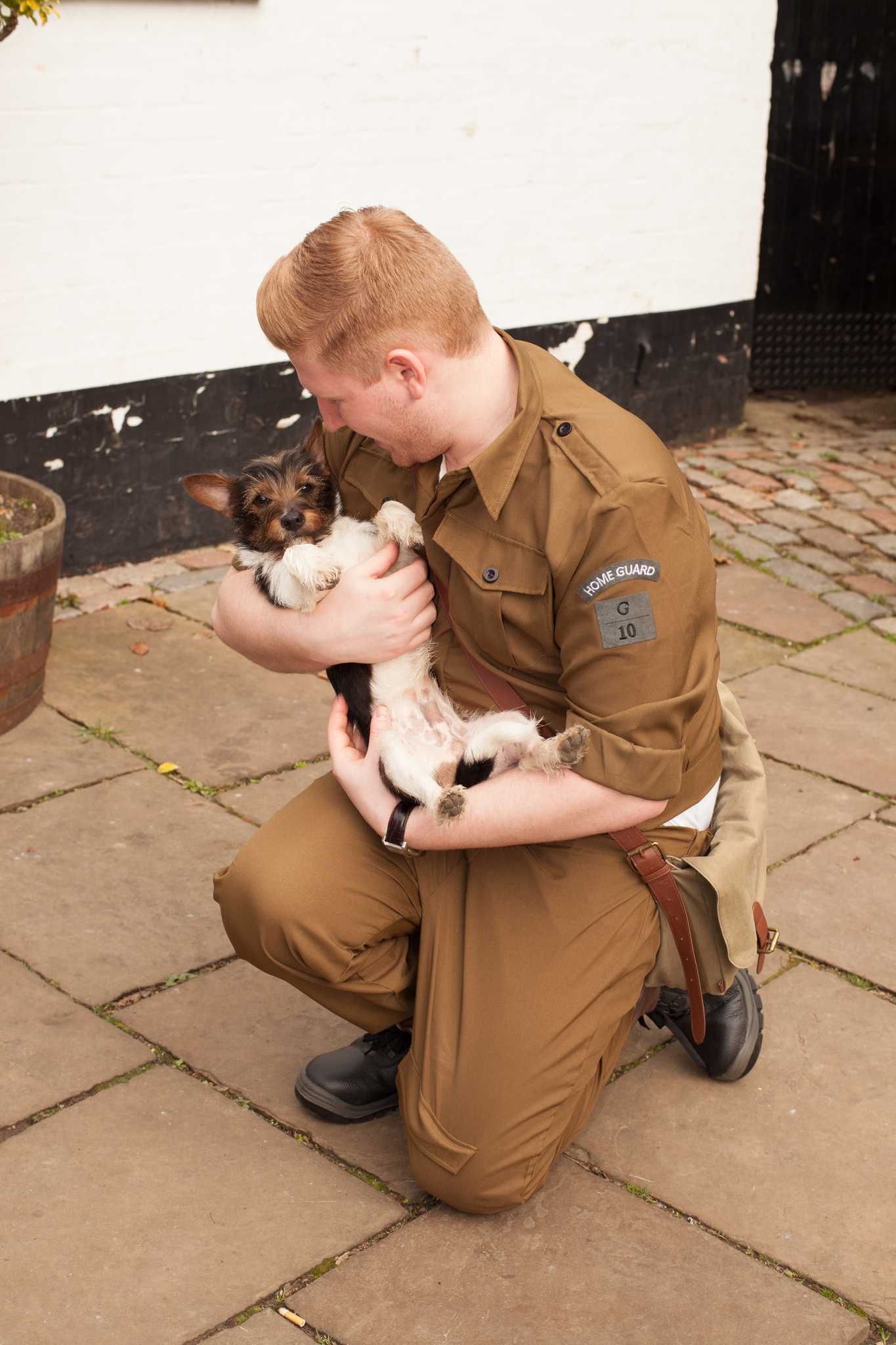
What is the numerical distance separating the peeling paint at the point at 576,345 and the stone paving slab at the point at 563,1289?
229 inches

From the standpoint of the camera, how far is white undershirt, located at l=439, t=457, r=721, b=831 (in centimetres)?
303

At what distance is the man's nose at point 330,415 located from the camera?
276 centimetres

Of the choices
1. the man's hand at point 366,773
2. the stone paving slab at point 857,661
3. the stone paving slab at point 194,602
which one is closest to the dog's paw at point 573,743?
the man's hand at point 366,773

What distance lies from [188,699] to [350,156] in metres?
2.98

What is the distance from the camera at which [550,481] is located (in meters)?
2.65

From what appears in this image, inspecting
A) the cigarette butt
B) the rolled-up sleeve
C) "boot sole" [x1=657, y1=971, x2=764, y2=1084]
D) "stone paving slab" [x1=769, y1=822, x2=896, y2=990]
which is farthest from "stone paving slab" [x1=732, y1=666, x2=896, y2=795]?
the cigarette butt

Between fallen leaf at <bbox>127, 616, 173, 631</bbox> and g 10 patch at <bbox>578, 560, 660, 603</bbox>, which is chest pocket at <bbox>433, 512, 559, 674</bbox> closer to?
g 10 patch at <bbox>578, 560, 660, 603</bbox>

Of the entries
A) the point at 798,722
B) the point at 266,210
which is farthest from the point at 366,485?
the point at 266,210

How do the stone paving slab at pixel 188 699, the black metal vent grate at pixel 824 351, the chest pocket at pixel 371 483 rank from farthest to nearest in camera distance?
1. the black metal vent grate at pixel 824 351
2. the stone paving slab at pixel 188 699
3. the chest pocket at pixel 371 483

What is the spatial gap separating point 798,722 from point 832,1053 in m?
1.98

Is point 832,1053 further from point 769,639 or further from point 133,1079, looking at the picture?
point 769,639

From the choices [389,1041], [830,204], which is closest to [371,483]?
[389,1041]

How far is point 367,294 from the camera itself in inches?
101

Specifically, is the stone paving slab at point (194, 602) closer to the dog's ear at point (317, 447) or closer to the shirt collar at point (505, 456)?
the dog's ear at point (317, 447)
